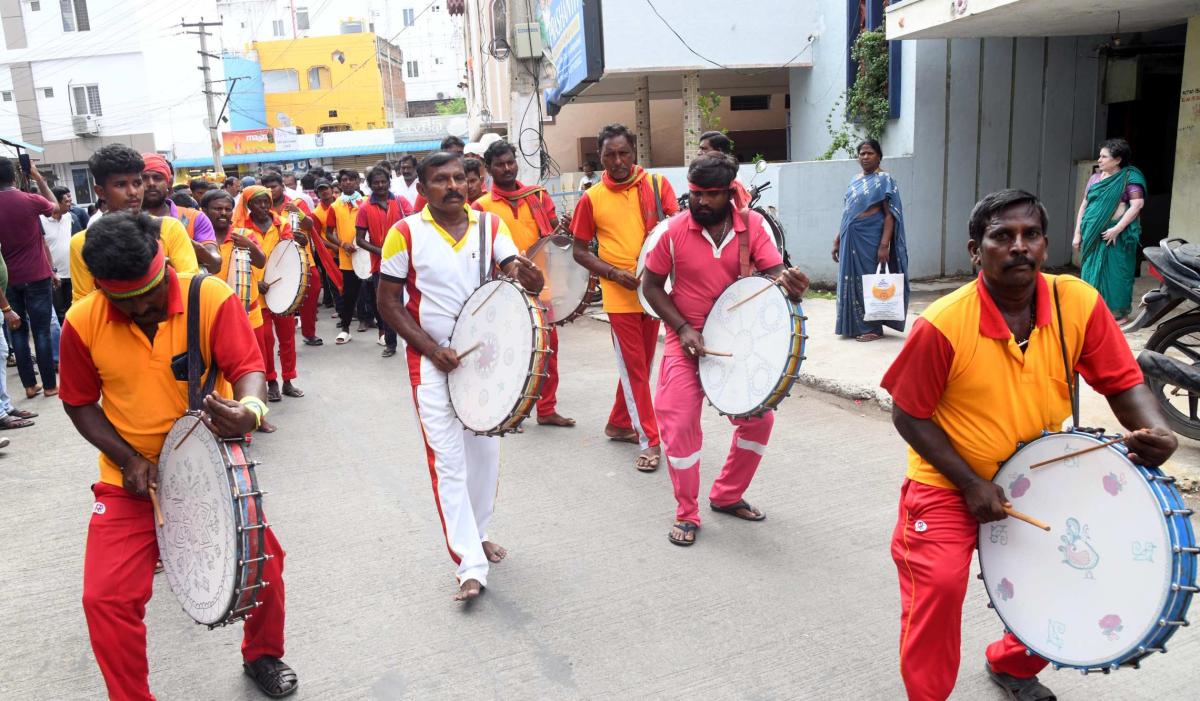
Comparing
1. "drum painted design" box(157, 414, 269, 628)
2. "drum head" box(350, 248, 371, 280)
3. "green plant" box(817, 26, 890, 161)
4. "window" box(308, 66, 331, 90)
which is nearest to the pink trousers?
"drum painted design" box(157, 414, 269, 628)

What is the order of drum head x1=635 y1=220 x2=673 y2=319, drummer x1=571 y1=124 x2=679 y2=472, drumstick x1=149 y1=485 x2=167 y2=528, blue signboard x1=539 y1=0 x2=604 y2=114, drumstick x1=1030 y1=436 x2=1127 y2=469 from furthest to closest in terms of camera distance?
1. blue signboard x1=539 y1=0 x2=604 y2=114
2. drummer x1=571 y1=124 x2=679 y2=472
3. drum head x1=635 y1=220 x2=673 y2=319
4. drumstick x1=149 y1=485 x2=167 y2=528
5. drumstick x1=1030 y1=436 x2=1127 y2=469

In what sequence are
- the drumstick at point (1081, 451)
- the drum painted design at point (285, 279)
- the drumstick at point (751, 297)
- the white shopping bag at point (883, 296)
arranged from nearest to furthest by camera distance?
the drumstick at point (1081, 451) → the drumstick at point (751, 297) → the drum painted design at point (285, 279) → the white shopping bag at point (883, 296)

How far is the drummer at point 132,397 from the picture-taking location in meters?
2.78

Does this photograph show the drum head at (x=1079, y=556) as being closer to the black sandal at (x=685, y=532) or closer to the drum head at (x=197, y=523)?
the black sandal at (x=685, y=532)

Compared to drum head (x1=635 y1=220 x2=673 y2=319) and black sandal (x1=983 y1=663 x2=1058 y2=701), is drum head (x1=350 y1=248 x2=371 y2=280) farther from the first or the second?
black sandal (x1=983 y1=663 x2=1058 y2=701)

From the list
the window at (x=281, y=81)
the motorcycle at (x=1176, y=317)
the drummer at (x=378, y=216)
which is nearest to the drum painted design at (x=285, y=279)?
the drummer at (x=378, y=216)

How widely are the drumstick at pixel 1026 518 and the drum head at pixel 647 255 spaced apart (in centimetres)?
242

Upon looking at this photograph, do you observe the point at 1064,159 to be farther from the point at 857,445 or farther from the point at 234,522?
the point at 234,522

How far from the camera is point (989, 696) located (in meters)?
3.12

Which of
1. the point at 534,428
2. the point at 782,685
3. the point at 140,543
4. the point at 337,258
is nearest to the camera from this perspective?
the point at 140,543

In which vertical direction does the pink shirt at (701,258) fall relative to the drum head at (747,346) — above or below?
above

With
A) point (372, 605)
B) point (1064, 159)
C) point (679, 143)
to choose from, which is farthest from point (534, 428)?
point (679, 143)

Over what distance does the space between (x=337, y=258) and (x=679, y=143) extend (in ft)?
39.0

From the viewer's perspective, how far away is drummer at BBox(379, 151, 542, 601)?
403 centimetres
